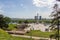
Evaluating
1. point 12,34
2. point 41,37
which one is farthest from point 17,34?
point 41,37

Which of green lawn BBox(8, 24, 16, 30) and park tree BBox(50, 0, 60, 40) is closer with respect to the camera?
park tree BBox(50, 0, 60, 40)

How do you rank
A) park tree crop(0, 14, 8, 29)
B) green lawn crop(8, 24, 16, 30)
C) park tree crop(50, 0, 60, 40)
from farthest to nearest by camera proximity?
green lawn crop(8, 24, 16, 30)
park tree crop(0, 14, 8, 29)
park tree crop(50, 0, 60, 40)

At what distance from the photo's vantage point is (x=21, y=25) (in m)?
7.85

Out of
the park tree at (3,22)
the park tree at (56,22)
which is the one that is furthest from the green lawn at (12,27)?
the park tree at (56,22)

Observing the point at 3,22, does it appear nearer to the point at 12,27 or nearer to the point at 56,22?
the point at 12,27

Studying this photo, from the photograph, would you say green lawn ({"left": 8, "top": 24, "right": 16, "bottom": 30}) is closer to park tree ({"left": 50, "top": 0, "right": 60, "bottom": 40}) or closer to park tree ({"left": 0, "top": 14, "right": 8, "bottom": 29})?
park tree ({"left": 0, "top": 14, "right": 8, "bottom": 29})

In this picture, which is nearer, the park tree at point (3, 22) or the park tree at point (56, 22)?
the park tree at point (56, 22)

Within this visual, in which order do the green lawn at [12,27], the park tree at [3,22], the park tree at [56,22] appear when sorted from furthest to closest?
the green lawn at [12,27]
the park tree at [3,22]
the park tree at [56,22]

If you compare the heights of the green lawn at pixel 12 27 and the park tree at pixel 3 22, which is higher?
the park tree at pixel 3 22

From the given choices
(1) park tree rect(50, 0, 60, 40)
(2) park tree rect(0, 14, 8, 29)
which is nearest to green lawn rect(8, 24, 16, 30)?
(2) park tree rect(0, 14, 8, 29)

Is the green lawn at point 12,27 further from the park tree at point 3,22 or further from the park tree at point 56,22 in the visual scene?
the park tree at point 56,22

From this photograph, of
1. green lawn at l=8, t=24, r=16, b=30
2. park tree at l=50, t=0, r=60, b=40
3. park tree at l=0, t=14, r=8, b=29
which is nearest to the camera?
park tree at l=50, t=0, r=60, b=40

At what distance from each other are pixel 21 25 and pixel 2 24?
583 mm

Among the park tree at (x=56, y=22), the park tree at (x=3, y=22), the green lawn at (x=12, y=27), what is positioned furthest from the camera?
the green lawn at (x=12, y=27)
